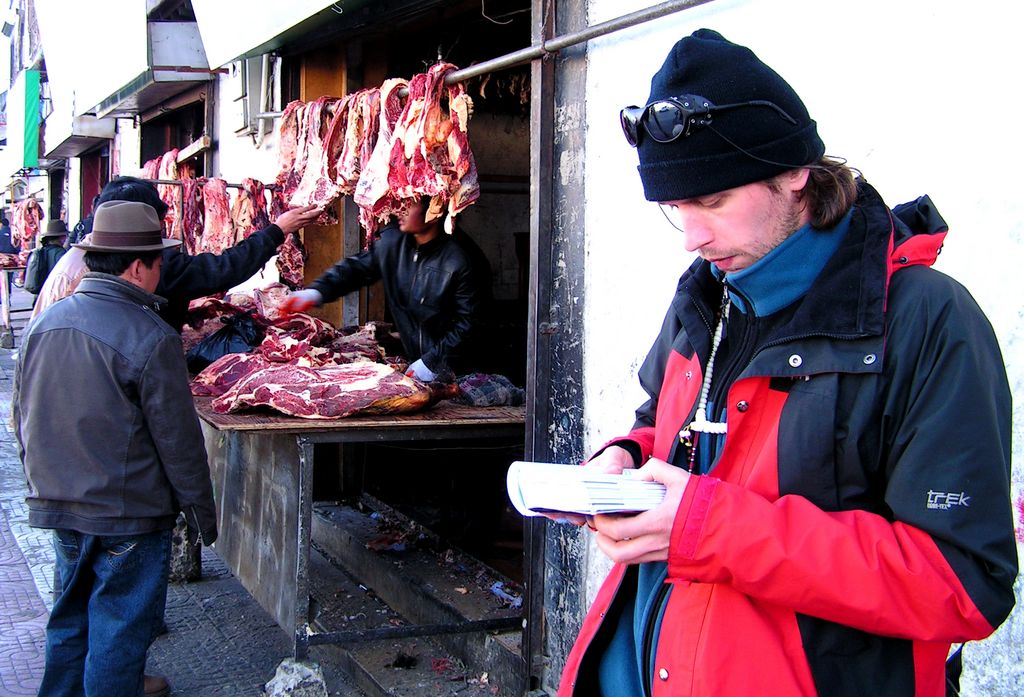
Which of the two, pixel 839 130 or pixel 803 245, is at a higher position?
pixel 839 130

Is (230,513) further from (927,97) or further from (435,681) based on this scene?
(927,97)

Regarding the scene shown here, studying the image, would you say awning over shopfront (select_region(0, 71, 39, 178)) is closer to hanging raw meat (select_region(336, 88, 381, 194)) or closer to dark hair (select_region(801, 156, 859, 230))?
hanging raw meat (select_region(336, 88, 381, 194))

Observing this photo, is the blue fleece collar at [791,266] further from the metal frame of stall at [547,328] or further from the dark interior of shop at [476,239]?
the dark interior of shop at [476,239]

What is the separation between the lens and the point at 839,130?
284cm

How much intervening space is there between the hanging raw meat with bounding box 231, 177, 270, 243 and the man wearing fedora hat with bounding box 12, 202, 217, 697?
3446 mm

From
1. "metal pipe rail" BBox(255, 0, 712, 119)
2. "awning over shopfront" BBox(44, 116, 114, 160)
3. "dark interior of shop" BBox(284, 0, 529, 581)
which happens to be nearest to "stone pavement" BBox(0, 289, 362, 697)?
"dark interior of shop" BBox(284, 0, 529, 581)

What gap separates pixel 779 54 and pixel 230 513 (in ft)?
13.8

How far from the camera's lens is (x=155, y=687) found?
4902mm

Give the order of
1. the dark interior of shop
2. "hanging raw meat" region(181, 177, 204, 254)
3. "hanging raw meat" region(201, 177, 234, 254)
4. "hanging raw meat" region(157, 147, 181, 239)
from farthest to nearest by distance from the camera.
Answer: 1. "hanging raw meat" region(157, 147, 181, 239)
2. "hanging raw meat" region(181, 177, 204, 254)
3. "hanging raw meat" region(201, 177, 234, 254)
4. the dark interior of shop

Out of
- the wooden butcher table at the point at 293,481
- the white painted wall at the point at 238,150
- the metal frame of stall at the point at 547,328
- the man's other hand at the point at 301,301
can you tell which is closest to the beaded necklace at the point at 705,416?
the metal frame of stall at the point at 547,328

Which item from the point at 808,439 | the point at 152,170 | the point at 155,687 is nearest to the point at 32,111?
the point at 152,170

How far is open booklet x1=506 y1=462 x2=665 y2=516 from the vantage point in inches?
68.9

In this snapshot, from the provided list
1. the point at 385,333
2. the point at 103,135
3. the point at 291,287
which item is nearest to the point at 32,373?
the point at 385,333

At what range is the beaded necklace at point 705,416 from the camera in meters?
1.94
